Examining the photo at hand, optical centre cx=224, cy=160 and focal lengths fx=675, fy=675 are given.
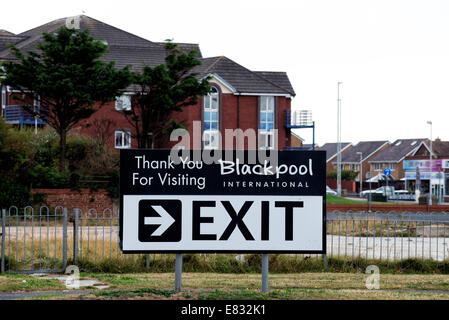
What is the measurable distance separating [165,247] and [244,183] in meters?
1.44

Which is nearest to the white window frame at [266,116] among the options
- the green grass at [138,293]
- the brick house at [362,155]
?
the green grass at [138,293]

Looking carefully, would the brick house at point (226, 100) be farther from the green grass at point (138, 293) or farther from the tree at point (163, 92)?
the green grass at point (138, 293)

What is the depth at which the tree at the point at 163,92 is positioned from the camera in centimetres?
3788

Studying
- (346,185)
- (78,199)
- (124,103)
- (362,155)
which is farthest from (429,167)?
(78,199)

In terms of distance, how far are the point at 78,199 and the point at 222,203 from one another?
2400 centimetres

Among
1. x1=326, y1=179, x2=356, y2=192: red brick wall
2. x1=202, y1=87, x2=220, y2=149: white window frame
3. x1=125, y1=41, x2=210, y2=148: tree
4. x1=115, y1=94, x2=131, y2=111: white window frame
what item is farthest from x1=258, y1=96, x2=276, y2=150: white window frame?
x1=326, y1=179, x2=356, y2=192: red brick wall

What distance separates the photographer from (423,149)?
91312mm

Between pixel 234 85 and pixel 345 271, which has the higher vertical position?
pixel 234 85

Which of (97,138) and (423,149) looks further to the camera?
(423,149)

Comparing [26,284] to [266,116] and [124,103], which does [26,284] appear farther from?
[266,116]

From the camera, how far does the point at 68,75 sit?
33656 millimetres

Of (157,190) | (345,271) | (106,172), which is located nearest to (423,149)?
(106,172)

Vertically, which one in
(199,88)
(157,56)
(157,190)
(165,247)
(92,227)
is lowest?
(92,227)
